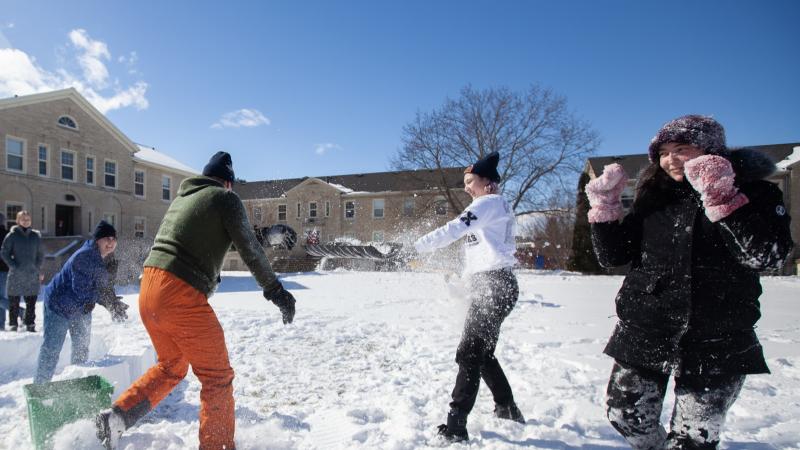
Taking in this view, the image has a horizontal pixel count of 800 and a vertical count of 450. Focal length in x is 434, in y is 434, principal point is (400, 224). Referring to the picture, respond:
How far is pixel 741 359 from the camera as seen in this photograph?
67.1 inches

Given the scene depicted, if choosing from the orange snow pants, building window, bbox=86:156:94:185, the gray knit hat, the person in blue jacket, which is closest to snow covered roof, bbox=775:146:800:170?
the gray knit hat

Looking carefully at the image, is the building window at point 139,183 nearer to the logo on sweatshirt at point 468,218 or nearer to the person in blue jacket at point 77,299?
the person in blue jacket at point 77,299

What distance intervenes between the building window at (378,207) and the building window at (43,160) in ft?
74.0

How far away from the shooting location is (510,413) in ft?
10.0

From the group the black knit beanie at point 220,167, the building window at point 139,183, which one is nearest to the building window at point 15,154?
the building window at point 139,183

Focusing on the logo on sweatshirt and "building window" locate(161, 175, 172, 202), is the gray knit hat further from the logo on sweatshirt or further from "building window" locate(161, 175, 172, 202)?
"building window" locate(161, 175, 172, 202)

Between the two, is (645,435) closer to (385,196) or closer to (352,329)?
(352,329)

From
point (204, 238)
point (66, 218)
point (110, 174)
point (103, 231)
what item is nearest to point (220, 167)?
point (204, 238)

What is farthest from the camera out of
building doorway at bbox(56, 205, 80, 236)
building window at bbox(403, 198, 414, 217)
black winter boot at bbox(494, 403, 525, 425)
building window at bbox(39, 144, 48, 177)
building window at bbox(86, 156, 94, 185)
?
building window at bbox(403, 198, 414, 217)

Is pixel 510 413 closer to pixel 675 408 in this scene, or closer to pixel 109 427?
pixel 675 408

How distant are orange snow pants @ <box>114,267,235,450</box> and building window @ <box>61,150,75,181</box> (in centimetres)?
2514

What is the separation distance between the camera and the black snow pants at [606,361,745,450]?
1.73m

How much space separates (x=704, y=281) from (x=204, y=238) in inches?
96.1

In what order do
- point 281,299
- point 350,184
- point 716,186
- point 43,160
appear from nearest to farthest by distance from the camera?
point 716,186, point 281,299, point 43,160, point 350,184
